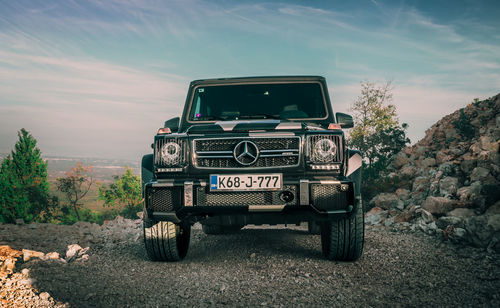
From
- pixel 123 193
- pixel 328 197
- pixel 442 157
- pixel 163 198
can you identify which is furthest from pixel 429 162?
pixel 123 193

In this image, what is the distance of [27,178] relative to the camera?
34406 mm

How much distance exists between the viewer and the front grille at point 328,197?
3.50 meters

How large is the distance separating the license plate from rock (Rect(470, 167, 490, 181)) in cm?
867

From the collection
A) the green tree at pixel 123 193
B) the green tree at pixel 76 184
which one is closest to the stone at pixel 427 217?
A: the green tree at pixel 123 193

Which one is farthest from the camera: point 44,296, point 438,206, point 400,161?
point 400,161

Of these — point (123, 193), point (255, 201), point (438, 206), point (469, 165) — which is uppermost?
point (255, 201)

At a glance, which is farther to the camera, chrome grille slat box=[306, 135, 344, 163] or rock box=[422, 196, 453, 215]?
rock box=[422, 196, 453, 215]

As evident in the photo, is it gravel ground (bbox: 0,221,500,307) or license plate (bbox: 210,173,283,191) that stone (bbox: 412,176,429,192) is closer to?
gravel ground (bbox: 0,221,500,307)

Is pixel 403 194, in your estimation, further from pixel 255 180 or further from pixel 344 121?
pixel 255 180

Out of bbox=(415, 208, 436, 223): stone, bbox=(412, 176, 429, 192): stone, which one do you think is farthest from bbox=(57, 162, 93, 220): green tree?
bbox=(415, 208, 436, 223): stone

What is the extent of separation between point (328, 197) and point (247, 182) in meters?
0.81

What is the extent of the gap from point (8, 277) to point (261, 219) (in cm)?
259

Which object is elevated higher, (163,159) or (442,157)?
(163,159)

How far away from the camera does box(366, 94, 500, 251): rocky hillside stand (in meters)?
5.68
